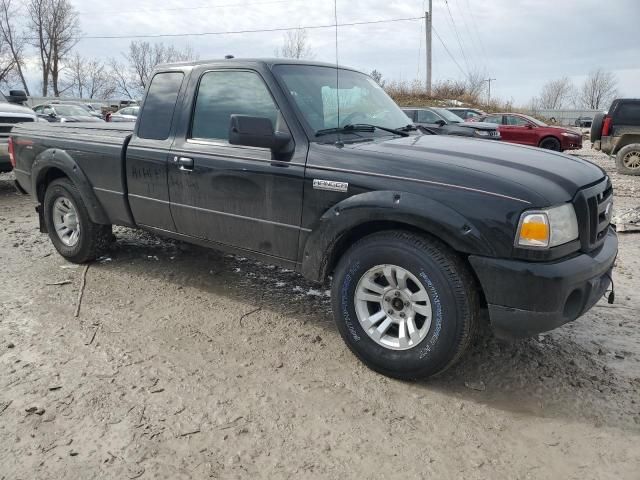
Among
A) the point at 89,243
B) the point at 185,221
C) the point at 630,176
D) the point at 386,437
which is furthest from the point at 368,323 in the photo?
the point at 630,176

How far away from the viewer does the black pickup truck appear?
8.50ft

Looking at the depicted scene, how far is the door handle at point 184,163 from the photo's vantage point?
3768 millimetres

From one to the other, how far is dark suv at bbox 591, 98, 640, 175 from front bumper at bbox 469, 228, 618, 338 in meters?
11.0

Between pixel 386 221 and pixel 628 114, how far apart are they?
38.6ft

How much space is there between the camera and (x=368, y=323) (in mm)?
3062

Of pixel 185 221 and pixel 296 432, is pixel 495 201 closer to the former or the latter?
pixel 296 432

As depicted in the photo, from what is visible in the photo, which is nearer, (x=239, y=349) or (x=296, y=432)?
(x=296, y=432)

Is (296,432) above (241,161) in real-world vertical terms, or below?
below

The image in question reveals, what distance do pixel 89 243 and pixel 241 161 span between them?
2.26 metres

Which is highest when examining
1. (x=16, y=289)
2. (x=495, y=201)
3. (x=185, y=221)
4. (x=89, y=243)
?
(x=495, y=201)

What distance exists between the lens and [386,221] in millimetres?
2996

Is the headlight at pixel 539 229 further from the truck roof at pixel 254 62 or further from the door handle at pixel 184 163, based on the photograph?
the door handle at pixel 184 163

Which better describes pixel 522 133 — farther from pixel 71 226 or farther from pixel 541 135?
pixel 71 226

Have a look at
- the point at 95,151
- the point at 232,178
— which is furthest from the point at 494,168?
the point at 95,151
